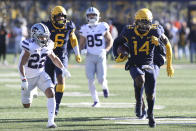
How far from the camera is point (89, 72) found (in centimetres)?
1231

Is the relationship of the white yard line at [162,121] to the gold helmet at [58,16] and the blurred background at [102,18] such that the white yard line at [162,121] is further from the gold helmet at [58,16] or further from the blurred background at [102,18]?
the blurred background at [102,18]

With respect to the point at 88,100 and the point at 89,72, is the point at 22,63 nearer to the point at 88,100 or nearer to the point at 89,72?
the point at 89,72

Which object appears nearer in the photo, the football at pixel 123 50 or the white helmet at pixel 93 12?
the football at pixel 123 50

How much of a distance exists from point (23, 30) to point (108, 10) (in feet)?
66.4

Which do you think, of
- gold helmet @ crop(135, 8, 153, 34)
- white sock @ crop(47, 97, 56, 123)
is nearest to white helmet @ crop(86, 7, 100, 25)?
gold helmet @ crop(135, 8, 153, 34)

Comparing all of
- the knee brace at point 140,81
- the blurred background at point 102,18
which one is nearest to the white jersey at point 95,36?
the knee brace at point 140,81

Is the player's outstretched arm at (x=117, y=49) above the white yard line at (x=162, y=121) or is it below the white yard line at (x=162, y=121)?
above

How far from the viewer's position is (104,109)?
11539 millimetres

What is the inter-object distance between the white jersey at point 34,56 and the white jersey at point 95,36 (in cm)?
306

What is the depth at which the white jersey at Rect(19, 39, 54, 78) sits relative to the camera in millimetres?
9242

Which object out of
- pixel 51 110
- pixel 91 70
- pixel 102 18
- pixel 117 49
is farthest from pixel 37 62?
pixel 102 18

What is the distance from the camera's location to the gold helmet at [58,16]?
10.9 m

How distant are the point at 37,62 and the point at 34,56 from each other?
0.15 meters

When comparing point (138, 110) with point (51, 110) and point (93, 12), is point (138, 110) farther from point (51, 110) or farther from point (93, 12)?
point (93, 12)
